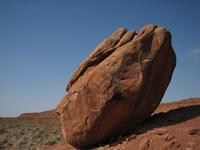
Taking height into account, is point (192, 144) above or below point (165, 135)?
below

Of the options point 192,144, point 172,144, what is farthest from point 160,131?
point 192,144

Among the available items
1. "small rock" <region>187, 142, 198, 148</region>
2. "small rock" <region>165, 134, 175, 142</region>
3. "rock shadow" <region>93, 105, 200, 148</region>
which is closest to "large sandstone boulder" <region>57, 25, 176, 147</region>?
"rock shadow" <region>93, 105, 200, 148</region>

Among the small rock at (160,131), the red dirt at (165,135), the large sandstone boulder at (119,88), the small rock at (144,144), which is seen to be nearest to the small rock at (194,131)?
the red dirt at (165,135)

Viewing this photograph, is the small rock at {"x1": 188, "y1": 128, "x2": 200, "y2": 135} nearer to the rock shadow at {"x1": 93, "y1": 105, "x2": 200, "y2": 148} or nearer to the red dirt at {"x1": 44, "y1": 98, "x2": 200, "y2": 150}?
the red dirt at {"x1": 44, "y1": 98, "x2": 200, "y2": 150}

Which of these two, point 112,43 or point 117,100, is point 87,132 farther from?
point 112,43

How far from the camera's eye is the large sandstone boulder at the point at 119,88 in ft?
39.9

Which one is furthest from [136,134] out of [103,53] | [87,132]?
[103,53]

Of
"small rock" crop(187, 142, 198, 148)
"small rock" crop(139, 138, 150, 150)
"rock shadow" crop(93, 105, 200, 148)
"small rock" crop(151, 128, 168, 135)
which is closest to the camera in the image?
"small rock" crop(187, 142, 198, 148)

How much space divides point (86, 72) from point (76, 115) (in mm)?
2416

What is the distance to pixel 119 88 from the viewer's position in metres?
12.0

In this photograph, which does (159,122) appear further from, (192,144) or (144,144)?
(192,144)

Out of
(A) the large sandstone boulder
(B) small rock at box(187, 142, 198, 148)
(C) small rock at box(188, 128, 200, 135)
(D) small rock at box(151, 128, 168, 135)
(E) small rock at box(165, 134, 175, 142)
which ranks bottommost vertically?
(B) small rock at box(187, 142, 198, 148)

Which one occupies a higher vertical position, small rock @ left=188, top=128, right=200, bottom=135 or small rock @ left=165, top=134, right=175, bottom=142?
small rock @ left=188, top=128, right=200, bottom=135

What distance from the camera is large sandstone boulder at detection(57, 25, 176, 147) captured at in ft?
39.9
